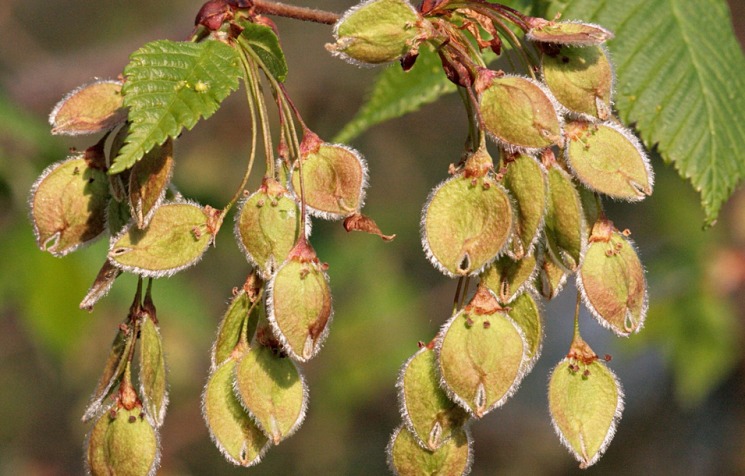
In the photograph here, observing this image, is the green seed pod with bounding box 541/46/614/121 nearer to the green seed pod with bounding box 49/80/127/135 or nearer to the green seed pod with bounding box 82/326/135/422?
the green seed pod with bounding box 49/80/127/135

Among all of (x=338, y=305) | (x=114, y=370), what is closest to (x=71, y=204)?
(x=114, y=370)

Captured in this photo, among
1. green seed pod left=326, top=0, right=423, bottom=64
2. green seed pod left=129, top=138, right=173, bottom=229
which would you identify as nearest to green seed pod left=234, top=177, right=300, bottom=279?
green seed pod left=129, top=138, right=173, bottom=229

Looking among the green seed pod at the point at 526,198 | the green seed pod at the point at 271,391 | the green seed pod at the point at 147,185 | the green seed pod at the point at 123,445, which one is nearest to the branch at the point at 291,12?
the green seed pod at the point at 147,185

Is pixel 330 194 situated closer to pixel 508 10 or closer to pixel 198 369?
pixel 508 10

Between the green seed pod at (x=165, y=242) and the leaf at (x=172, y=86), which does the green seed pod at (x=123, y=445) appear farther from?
the leaf at (x=172, y=86)

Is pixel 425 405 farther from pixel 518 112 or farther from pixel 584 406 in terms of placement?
pixel 518 112
